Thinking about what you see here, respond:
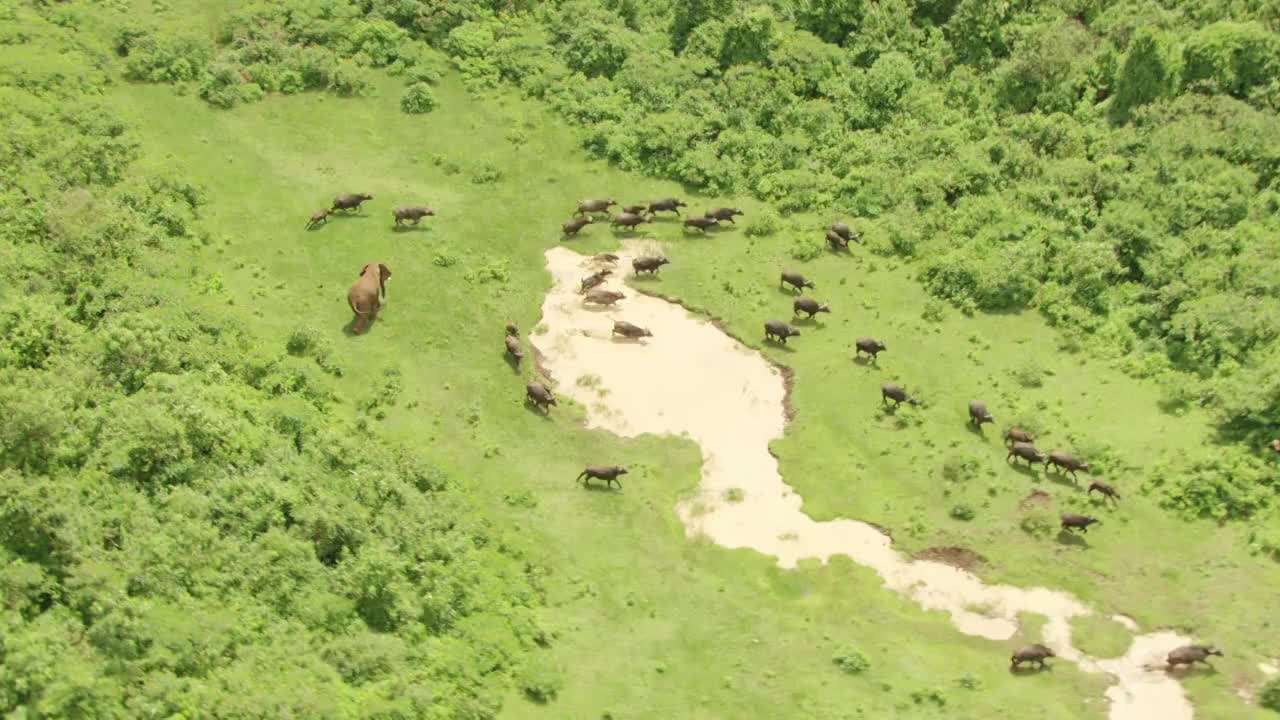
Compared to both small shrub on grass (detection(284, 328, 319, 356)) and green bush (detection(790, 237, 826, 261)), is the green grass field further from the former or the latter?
small shrub on grass (detection(284, 328, 319, 356))

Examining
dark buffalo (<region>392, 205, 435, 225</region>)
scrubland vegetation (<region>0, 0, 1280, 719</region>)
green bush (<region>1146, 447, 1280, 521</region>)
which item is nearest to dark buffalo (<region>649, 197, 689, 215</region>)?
scrubland vegetation (<region>0, 0, 1280, 719</region>)

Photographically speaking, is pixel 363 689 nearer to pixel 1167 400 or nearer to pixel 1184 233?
pixel 1167 400

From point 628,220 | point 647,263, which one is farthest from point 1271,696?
point 628,220

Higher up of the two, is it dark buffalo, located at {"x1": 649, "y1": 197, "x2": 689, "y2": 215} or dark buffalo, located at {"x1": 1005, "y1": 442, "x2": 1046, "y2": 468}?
dark buffalo, located at {"x1": 649, "y1": 197, "x2": 689, "y2": 215}

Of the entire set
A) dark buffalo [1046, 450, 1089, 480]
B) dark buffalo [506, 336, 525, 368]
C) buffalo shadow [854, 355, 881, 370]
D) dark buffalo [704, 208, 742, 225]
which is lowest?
dark buffalo [506, 336, 525, 368]

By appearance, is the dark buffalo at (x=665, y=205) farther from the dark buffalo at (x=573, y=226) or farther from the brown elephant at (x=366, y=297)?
the brown elephant at (x=366, y=297)

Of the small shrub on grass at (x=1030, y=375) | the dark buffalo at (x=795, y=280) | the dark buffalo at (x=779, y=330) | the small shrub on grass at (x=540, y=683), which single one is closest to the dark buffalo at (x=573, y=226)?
the dark buffalo at (x=795, y=280)

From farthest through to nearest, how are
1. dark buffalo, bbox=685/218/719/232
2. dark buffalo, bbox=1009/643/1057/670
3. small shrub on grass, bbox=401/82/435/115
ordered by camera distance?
small shrub on grass, bbox=401/82/435/115 < dark buffalo, bbox=685/218/719/232 < dark buffalo, bbox=1009/643/1057/670
